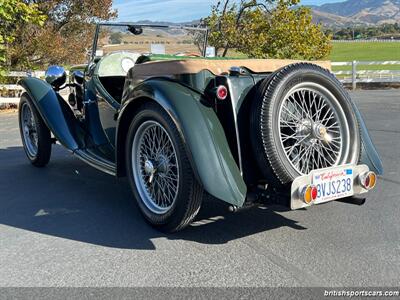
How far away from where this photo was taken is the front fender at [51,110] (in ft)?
16.6

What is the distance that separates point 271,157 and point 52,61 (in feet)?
39.6

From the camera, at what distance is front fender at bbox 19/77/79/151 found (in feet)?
16.6

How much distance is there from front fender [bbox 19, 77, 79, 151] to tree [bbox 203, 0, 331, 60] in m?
→ 11.4

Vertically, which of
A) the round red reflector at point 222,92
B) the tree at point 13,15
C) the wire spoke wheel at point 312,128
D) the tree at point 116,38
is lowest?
the wire spoke wheel at point 312,128

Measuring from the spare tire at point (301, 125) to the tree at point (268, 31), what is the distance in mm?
12784

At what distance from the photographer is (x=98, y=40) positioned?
18.3ft

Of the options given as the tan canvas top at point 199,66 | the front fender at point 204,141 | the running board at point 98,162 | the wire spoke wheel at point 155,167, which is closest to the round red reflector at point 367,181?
the front fender at point 204,141

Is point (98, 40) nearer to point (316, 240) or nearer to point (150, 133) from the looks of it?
point (150, 133)

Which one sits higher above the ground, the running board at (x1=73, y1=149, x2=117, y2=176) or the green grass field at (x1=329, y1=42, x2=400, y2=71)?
the green grass field at (x1=329, y1=42, x2=400, y2=71)

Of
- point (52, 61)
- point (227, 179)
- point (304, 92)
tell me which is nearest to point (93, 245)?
point (227, 179)

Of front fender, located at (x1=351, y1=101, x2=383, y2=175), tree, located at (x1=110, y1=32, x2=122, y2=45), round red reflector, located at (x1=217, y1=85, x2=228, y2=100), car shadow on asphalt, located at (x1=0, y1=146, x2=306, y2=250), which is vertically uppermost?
tree, located at (x1=110, y1=32, x2=122, y2=45)

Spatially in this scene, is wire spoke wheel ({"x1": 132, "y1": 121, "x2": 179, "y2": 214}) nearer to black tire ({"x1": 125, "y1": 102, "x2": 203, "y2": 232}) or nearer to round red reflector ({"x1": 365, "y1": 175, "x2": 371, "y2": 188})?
black tire ({"x1": 125, "y1": 102, "x2": 203, "y2": 232})

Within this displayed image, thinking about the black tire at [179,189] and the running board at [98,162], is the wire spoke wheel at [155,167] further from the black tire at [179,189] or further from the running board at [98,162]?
the running board at [98,162]

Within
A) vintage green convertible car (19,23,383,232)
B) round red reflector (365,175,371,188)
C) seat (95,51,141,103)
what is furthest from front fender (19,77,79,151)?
round red reflector (365,175,371,188)
